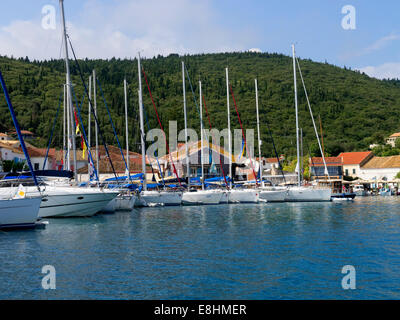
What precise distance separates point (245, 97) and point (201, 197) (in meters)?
91.9

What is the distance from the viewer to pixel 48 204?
99.2 ft

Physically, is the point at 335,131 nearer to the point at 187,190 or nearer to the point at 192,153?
the point at 192,153

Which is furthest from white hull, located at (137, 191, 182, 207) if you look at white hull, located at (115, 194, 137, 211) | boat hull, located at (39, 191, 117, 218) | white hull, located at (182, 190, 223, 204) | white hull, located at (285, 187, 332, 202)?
white hull, located at (285, 187, 332, 202)

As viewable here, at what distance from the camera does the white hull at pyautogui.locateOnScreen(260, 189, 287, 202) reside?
48594 mm

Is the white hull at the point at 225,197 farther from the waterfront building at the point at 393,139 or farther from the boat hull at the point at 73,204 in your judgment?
the waterfront building at the point at 393,139

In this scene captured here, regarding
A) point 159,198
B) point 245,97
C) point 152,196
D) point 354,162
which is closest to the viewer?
point 152,196

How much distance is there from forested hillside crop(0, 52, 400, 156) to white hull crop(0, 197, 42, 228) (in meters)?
60.7

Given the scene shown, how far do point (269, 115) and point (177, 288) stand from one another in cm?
11263

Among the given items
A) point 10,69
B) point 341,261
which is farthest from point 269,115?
point 341,261

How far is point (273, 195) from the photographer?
48844mm

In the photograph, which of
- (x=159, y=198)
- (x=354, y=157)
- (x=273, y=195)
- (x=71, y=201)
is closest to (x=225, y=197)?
(x=273, y=195)

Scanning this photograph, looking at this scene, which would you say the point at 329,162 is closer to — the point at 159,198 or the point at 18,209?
the point at 159,198

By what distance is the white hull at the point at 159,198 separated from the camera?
43397 mm
